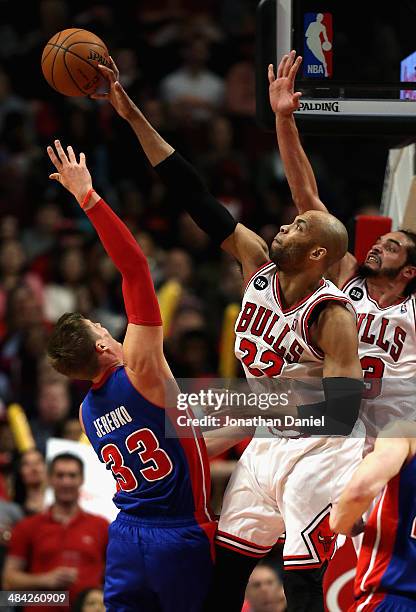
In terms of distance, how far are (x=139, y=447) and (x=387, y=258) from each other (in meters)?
1.51

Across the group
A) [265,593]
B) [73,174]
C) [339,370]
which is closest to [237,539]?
[339,370]

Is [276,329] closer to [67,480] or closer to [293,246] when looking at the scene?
[293,246]

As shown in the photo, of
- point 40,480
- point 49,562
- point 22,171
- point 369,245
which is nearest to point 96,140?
point 22,171

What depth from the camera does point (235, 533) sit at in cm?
490

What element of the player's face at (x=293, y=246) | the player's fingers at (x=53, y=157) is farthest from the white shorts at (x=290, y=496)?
the player's fingers at (x=53, y=157)

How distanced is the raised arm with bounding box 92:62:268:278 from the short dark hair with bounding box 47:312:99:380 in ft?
2.70

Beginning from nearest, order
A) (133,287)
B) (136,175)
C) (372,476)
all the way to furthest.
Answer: (372,476)
(133,287)
(136,175)

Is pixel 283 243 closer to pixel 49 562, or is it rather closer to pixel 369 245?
pixel 369 245

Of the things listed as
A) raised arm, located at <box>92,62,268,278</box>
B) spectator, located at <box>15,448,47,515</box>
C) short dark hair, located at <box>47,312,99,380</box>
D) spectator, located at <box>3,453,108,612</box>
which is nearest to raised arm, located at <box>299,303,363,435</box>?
raised arm, located at <box>92,62,268,278</box>

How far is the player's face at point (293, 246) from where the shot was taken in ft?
16.3

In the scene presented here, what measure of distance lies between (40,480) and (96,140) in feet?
16.0

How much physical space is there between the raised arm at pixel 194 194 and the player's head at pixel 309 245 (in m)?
0.24

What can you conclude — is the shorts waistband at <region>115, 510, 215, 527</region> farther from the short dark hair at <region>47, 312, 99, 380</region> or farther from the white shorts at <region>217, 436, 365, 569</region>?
the short dark hair at <region>47, 312, 99, 380</region>

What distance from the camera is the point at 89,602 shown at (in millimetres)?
6574
